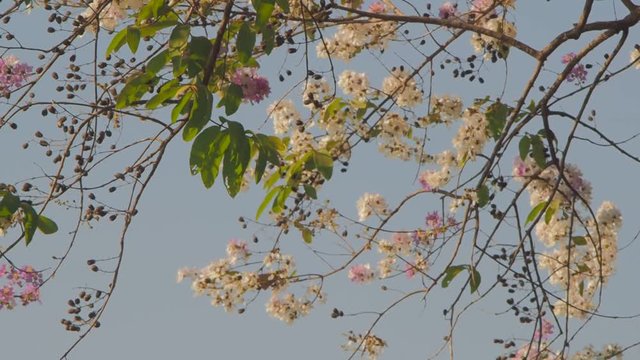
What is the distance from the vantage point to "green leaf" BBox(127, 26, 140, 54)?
9.36ft

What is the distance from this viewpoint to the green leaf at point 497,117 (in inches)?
160

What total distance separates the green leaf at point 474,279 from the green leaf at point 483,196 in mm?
288

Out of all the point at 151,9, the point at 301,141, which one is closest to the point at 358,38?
the point at 301,141

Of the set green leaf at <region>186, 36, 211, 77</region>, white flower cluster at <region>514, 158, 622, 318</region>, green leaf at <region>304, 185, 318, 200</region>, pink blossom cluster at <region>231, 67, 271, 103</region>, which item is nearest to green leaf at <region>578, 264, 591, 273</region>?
white flower cluster at <region>514, 158, 622, 318</region>

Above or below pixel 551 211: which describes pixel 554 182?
above

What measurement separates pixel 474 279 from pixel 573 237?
772 mm

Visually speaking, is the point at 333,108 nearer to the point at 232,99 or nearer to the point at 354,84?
the point at 354,84

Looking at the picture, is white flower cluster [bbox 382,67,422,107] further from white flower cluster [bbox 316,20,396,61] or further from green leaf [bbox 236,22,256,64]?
green leaf [bbox 236,22,256,64]

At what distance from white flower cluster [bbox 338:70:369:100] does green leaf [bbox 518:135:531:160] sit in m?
0.93

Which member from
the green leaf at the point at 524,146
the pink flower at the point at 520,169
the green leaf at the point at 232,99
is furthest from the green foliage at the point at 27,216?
the pink flower at the point at 520,169

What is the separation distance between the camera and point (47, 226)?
3.21 m

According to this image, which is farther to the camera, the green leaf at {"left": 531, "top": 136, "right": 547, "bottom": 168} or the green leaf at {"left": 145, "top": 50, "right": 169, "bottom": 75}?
the green leaf at {"left": 531, "top": 136, "right": 547, "bottom": 168}

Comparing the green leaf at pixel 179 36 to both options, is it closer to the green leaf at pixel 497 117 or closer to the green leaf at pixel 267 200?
the green leaf at pixel 267 200

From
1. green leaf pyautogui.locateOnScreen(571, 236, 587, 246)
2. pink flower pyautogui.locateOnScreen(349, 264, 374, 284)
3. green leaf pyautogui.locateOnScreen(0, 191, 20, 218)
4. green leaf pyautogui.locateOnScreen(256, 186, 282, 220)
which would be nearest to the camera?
green leaf pyautogui.locateOnScreen(0, 191, 20, 218)
